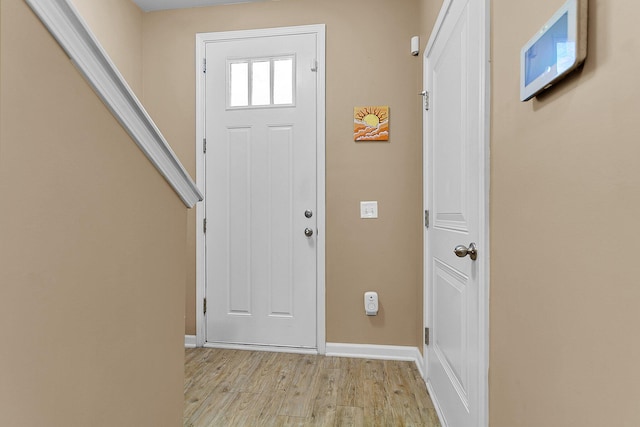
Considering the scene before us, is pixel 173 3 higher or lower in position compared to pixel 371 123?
higher

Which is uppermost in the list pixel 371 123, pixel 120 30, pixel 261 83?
pixel 120 30

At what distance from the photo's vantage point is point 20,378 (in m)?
0.66

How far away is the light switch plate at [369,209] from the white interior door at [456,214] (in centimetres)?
47

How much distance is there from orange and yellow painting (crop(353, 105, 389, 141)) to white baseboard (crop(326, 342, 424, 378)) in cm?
148

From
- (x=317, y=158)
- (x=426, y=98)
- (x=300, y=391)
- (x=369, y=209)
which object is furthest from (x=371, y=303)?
(x=426, y=98)

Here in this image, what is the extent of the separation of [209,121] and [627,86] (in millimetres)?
2592

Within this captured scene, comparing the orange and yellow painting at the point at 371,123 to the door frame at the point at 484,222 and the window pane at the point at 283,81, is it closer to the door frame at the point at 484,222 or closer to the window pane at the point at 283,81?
the window pane at the point at 283,81

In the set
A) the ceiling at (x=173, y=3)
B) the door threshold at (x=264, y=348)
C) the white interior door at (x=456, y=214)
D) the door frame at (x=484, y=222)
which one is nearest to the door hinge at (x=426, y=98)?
the white interior door at (x=456, y=214)

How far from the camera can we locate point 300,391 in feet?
6.62

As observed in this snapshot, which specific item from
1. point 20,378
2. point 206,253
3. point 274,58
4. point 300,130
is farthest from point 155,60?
point 20,378

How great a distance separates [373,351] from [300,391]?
70 cm

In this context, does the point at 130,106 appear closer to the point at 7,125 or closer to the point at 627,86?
the point at 7,125

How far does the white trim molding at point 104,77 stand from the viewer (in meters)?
0.69

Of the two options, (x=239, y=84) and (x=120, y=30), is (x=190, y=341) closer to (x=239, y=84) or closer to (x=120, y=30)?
(x=239, y=84)
